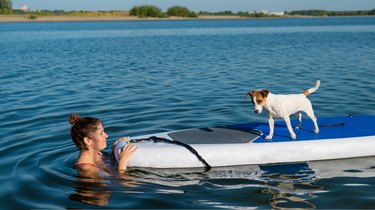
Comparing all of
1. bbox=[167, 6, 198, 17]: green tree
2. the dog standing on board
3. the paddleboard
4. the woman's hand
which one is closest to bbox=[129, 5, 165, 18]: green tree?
bbox=[167, 6, 198, 17]: green tree

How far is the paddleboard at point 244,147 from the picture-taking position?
7637mm

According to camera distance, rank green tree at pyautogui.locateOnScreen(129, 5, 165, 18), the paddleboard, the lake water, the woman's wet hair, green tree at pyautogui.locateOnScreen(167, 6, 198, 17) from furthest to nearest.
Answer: green tree at pyautogui.locateOnScreen(167, 6, 198, 17) → green tree at pyautogui.locateOnScreen(129, 5, 165, 18) → the paddleboard → the woman's wet hair → the lake water

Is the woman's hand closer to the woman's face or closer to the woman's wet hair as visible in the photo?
the woman's face

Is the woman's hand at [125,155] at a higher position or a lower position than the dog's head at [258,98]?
lower

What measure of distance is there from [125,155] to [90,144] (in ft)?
2.42

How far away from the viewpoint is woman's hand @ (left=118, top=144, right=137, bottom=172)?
7.42m

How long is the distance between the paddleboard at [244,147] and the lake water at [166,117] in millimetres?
169

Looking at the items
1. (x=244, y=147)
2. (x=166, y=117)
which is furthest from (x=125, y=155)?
(x=166, y=117)

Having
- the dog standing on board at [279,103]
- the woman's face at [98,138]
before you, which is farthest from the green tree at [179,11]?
the woman's face at [98,138]

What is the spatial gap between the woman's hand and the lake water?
0.76 ft

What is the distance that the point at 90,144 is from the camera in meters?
6.98

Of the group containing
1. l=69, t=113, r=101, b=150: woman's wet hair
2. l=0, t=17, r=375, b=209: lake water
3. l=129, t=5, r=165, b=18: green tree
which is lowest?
l=0, t=17, r=375, b=209: lake water

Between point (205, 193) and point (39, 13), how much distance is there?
480ft

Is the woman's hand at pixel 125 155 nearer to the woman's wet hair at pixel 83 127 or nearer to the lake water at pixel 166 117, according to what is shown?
the lake water at pixel 166 117
